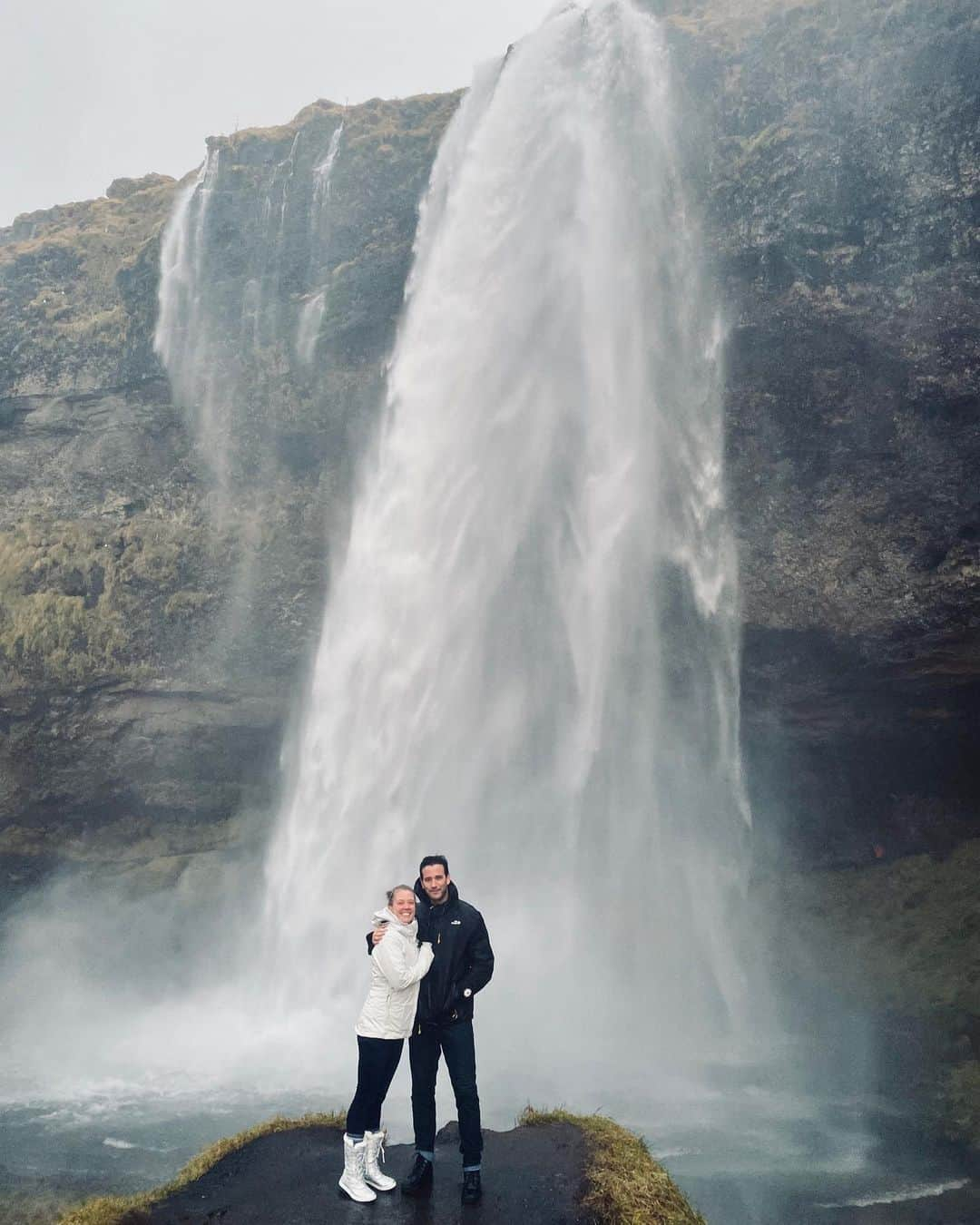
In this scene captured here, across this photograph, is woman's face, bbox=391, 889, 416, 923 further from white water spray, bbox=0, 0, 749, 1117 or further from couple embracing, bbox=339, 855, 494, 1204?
white water spray, bbox=0, 0, 749, 1117

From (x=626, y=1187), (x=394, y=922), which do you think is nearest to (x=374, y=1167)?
(x=626, y=1187)

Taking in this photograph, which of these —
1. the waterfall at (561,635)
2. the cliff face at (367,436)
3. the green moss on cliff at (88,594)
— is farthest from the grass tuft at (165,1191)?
the green moss on cliff at (88,594)

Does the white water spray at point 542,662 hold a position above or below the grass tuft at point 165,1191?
above

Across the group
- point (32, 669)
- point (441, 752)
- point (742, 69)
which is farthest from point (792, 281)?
point (32, 669)

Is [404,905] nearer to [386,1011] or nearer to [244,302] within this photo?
[386,1011]

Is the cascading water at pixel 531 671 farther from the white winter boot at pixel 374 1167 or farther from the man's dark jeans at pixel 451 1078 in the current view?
the man's dark jeans at pixel 451 1078

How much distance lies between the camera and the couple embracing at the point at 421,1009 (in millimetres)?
6656

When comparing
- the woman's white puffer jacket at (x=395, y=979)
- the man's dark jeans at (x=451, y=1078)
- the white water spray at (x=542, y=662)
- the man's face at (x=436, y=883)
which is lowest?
the man's dark jeans at (x=451, y=1078)

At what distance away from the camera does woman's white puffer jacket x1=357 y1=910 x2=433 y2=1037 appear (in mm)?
6559

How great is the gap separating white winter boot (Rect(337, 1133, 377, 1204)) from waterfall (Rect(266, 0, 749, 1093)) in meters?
13.7

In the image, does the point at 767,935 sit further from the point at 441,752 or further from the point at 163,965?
the point at 163,965

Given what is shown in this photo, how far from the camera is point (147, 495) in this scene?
27.4 m

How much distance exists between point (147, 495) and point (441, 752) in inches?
474

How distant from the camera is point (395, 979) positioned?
6.54 meters
